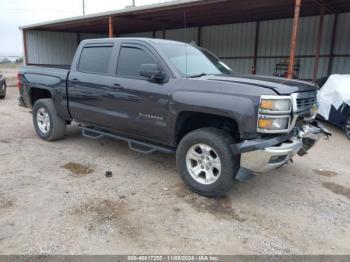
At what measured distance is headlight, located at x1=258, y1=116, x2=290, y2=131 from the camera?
11.1ft

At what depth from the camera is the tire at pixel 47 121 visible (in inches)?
235

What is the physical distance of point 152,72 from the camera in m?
4.07

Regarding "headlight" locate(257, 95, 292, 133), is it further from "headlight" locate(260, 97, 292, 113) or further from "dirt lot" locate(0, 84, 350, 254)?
"dirt lot" locate(0, 84, 350, 254)

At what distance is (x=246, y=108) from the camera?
3.40 metres

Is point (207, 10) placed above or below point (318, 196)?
above

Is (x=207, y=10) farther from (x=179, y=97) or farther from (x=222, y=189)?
(x=222, y=189)

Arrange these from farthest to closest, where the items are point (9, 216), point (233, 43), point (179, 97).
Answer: point (233, 43)
point (179, 97)
point (9, 216)

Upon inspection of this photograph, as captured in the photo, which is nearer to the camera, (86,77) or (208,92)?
(208,92)

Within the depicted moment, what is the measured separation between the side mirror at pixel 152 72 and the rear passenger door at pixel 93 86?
2.95ft

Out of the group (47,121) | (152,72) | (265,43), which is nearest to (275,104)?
(152,72)

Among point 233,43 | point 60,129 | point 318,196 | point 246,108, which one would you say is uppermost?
point 233,43

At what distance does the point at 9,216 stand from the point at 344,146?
6418 mm

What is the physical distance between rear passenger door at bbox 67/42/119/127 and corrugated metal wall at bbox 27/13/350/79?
1118cm

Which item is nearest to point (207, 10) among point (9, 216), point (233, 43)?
point (233, 43)
